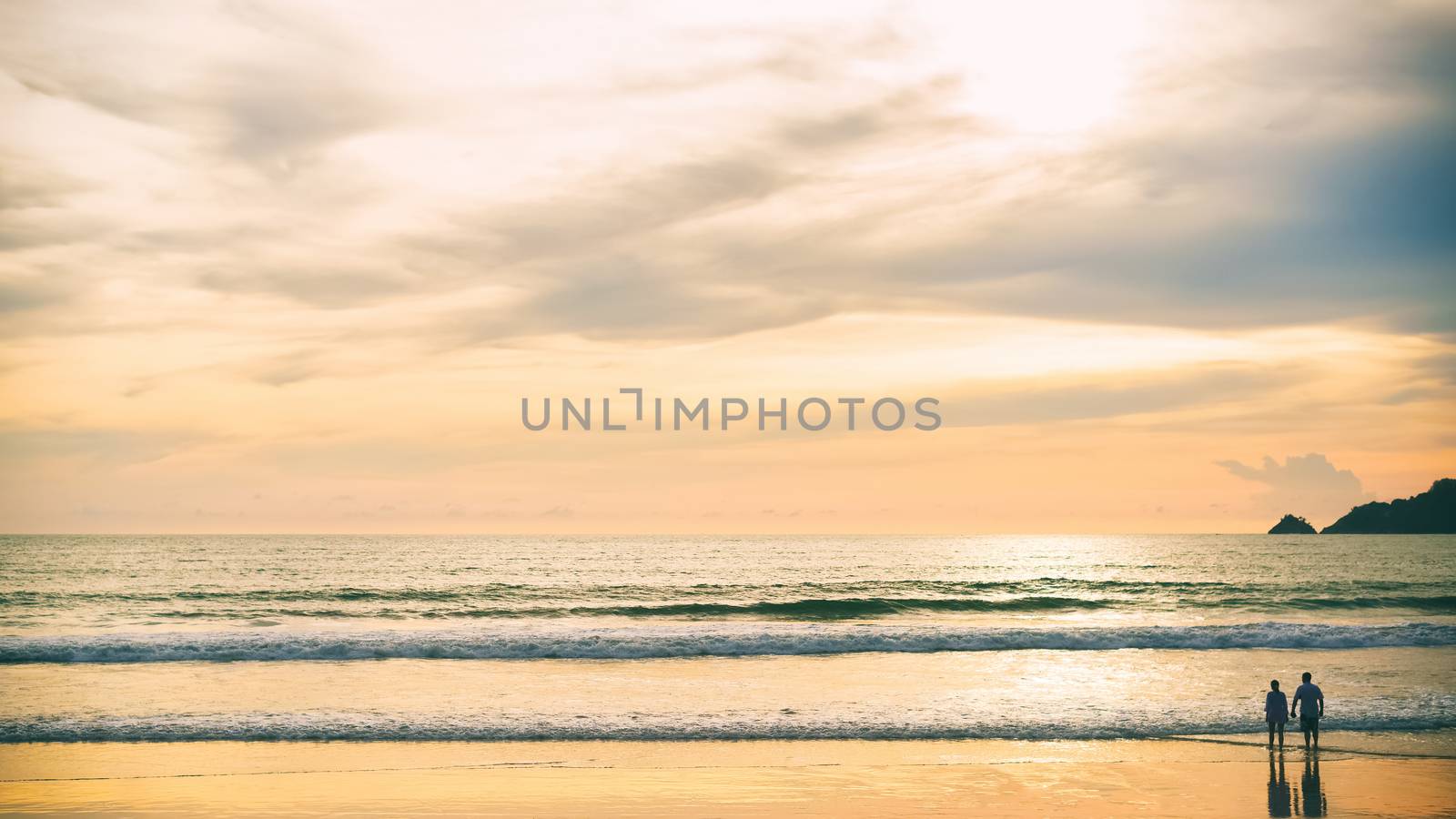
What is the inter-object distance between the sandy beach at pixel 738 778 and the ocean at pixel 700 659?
3.79ft

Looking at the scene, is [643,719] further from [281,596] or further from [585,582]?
[585,582]

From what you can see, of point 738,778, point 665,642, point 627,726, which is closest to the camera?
point 738,778

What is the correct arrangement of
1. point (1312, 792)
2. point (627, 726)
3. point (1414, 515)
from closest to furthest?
point (1312, 792)
point (627, 726)
point (1414, 515)

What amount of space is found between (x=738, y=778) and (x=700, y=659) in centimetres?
1391

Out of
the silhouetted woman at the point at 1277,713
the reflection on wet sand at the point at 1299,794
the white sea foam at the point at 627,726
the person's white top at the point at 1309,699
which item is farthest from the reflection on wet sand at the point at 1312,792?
the white sea foam at the point at 627,726

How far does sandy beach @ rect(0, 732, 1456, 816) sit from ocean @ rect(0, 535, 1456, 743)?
115 cm

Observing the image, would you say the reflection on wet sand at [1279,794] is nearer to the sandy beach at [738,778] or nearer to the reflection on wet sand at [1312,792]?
the sandy beach at [738,778]

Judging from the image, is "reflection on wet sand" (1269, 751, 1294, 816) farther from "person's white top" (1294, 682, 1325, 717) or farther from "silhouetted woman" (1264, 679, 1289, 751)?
"person's white top" (1294, 682, 1325, 717)

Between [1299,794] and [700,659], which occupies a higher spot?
[1299,794]

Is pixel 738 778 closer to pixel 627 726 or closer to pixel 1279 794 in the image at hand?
pixel 627 726

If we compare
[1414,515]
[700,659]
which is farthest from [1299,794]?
[1414,515]

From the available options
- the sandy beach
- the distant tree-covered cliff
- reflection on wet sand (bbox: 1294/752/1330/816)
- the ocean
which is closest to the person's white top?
the sandy beach

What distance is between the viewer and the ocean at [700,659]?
21.1 m

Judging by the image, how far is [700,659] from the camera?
30.6 metres
